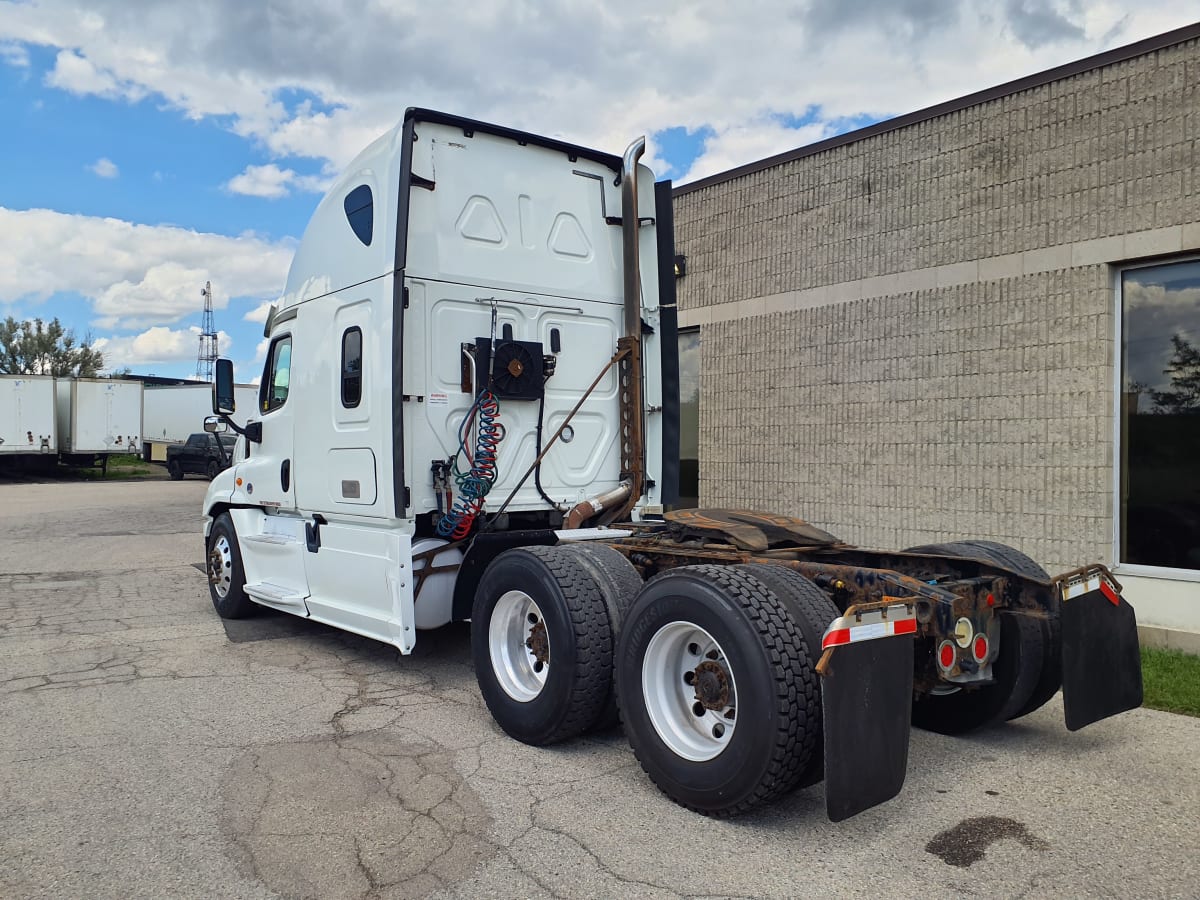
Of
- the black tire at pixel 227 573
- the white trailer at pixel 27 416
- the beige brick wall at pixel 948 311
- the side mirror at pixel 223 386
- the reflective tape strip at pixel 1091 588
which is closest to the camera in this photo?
the reflective tape strip at pixel 1091 588

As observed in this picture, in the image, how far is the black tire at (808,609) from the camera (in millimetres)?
3719

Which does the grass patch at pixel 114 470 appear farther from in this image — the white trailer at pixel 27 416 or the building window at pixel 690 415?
the building window at pixel 690 415

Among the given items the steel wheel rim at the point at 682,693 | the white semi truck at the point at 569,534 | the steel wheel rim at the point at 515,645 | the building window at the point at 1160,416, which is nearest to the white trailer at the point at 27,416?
the white semi truck at the point at 569,534

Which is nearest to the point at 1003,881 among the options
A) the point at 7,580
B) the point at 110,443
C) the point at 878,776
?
the point at 878,776

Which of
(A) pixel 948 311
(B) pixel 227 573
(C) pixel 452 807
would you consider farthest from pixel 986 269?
(B) pixel 227 573

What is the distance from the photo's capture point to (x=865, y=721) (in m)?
3.54

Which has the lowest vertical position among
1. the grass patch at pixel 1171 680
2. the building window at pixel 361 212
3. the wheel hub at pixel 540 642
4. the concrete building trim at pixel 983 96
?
the grass patch at pixel 1171 680

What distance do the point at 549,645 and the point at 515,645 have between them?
534 millimetres

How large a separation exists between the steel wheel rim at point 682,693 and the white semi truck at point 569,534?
1cm

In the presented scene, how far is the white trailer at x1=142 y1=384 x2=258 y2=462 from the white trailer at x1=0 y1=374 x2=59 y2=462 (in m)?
3.29

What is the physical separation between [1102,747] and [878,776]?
6.83 ft

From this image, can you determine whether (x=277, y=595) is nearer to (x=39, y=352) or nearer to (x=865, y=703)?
(x=865, y=703)

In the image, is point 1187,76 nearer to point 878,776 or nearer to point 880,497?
point 880,497

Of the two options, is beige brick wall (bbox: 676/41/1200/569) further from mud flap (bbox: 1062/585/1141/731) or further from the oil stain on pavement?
the oil stain on pavement
